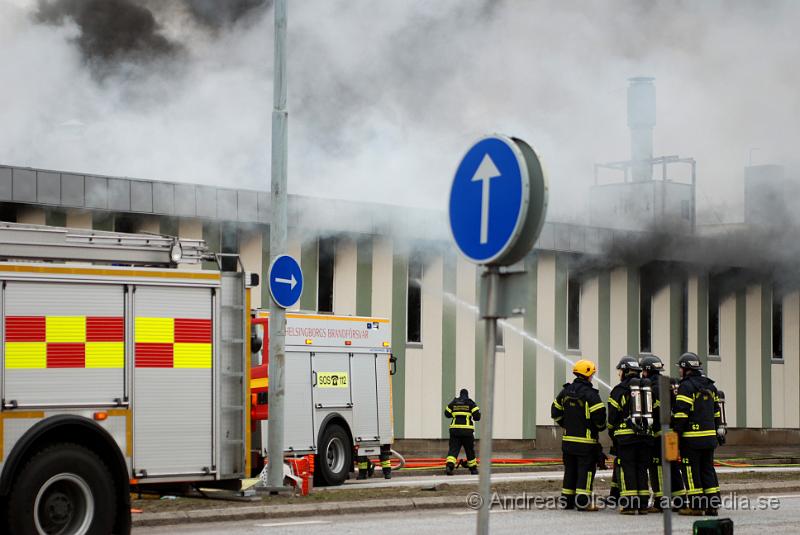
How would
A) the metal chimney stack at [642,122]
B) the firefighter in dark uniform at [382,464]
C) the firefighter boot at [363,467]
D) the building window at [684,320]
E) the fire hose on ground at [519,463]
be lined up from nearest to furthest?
the firefighter boot at [363,467], the firefighter in dark uniform at [382,464], the fire hose on ground at [519,463], the building window at [684,320], the metal chimney stack at [642,122]

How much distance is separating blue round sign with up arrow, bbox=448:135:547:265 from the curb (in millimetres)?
7477

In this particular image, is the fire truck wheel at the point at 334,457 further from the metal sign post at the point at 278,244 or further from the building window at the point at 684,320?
the building window at the point at 684,320

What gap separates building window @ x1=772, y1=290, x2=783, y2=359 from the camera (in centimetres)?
3800

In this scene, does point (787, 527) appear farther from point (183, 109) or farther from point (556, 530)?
point (183, 109)

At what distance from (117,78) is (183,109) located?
1.55 meters

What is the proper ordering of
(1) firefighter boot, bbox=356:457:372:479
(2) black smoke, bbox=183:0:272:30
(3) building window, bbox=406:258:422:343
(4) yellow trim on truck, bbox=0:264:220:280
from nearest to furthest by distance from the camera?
(4) yellow trim on truck, bbox=0:264:220:280, (1) firefighter boot, bbox=356:457:372:479, (2) black smoke, bbox=183:0:272:30, (3) building window, bbox=406:258:422:343

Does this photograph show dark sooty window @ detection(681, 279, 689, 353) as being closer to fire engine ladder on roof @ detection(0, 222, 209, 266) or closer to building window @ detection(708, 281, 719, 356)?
building window @ detection(708, 281, 719, 356)

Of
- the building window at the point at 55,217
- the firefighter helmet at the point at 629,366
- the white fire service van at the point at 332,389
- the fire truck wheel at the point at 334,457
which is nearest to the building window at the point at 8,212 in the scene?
the building window at the point at 55,217

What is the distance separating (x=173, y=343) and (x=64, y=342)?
96 centimetres

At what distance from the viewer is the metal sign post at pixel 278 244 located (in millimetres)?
15648

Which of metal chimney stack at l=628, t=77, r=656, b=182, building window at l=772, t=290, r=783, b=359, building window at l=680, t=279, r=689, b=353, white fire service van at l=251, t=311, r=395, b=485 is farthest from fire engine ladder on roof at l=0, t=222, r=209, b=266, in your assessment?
metal chimney stack at l=628, t=77, r=656, b=182

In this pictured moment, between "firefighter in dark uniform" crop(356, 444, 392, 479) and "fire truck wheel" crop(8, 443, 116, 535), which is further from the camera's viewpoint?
"firefighter in dark uniform" crop(356, 444, 392, 479)

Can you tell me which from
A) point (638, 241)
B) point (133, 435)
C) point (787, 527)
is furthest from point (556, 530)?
point (638, 241)

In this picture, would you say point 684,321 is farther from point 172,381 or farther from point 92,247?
point 92,247
